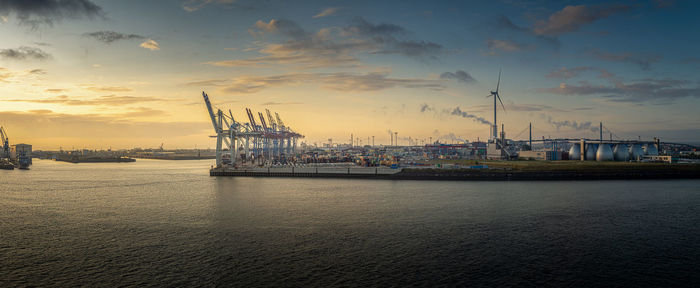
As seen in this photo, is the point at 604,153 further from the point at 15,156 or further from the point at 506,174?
the point at 15,156

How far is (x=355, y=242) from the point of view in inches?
768

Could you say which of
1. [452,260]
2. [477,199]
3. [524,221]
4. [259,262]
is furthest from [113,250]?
[477,199]

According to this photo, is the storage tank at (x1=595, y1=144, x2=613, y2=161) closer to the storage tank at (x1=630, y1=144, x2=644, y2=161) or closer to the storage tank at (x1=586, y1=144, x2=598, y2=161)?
the storage tank at (x1=586, y1=144, x2=598, y2=161)

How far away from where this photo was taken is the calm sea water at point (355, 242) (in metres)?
14.7

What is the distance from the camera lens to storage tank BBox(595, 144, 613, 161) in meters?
83.5

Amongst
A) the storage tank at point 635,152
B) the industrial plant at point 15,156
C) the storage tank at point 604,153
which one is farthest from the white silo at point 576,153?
the industrial plant at point 15,156

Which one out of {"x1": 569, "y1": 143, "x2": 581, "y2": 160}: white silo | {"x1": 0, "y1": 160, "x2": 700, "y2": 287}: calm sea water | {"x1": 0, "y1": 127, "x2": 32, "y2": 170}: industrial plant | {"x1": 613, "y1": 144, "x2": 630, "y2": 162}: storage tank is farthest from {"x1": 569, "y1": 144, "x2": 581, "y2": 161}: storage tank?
{"x1": 0, "y1": 127, "x2": 32, "y2": 170}: industrial plant

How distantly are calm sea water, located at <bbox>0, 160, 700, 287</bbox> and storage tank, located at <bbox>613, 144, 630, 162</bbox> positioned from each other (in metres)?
56.5

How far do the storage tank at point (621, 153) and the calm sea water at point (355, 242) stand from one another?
56504 mm

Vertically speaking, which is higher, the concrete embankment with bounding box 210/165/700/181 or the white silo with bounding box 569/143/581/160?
the white silo with bounding box 569/143/581/160

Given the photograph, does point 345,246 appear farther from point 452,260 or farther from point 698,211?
point 698,211

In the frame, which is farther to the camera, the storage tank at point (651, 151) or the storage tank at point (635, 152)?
the storage tank at point (651, 151)

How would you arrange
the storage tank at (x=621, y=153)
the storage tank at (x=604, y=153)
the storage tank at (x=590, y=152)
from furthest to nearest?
the storage tank at (x=590, y=152), the storage tank at (x=621, y=153), the storage tank at (x=604, y=153)

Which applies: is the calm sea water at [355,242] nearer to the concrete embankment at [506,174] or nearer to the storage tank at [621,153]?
the concrete embankment at [506,174]
